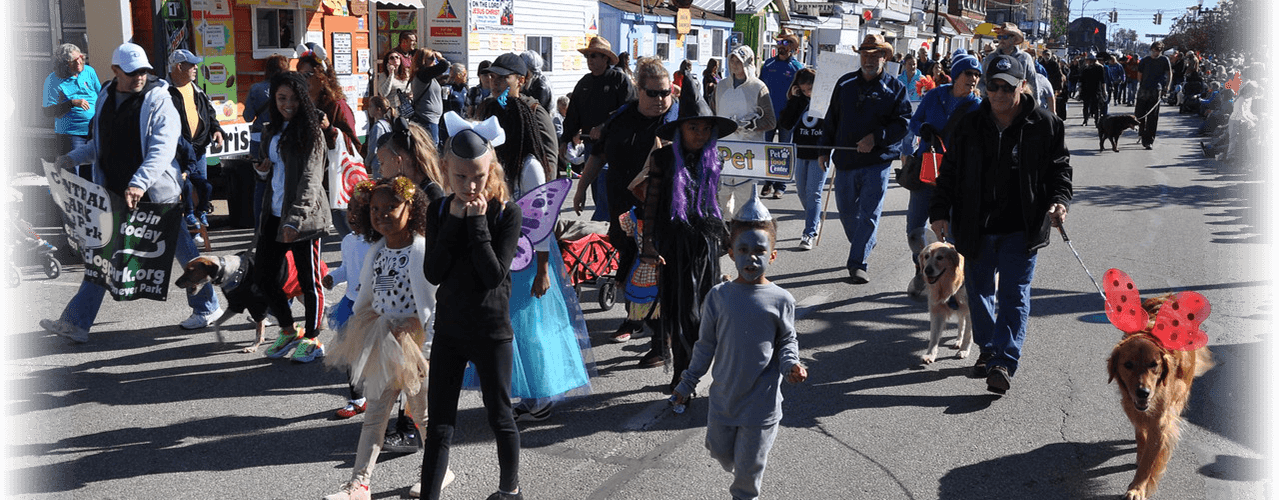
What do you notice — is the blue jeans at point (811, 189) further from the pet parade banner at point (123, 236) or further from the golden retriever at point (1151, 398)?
the pet parade banner at point (123, 236)

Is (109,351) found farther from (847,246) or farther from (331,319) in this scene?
(847,246)

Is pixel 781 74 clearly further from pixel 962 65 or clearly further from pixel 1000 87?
pixel 1000 87

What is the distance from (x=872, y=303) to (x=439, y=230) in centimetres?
475

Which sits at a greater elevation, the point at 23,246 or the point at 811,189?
the point at 811,189

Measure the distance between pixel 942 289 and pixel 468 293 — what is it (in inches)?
134

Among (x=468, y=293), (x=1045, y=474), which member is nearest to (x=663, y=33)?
(x=1045, y=474)

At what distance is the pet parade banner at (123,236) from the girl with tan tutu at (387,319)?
7.72 feet

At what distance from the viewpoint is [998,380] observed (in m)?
5.77

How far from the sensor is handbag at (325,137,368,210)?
617 cm

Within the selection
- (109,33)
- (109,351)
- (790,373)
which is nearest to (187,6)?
(109,33)

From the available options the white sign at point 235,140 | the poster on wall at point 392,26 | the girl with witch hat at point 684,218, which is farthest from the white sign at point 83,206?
the poster on wall at point 392,26

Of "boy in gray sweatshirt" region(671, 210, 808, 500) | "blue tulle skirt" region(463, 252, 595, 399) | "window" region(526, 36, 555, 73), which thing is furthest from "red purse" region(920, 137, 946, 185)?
"window" region(526, 36, 555, 73)

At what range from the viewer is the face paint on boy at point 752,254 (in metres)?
3.86

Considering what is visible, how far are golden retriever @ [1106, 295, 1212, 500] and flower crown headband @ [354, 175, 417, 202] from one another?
3135mm
